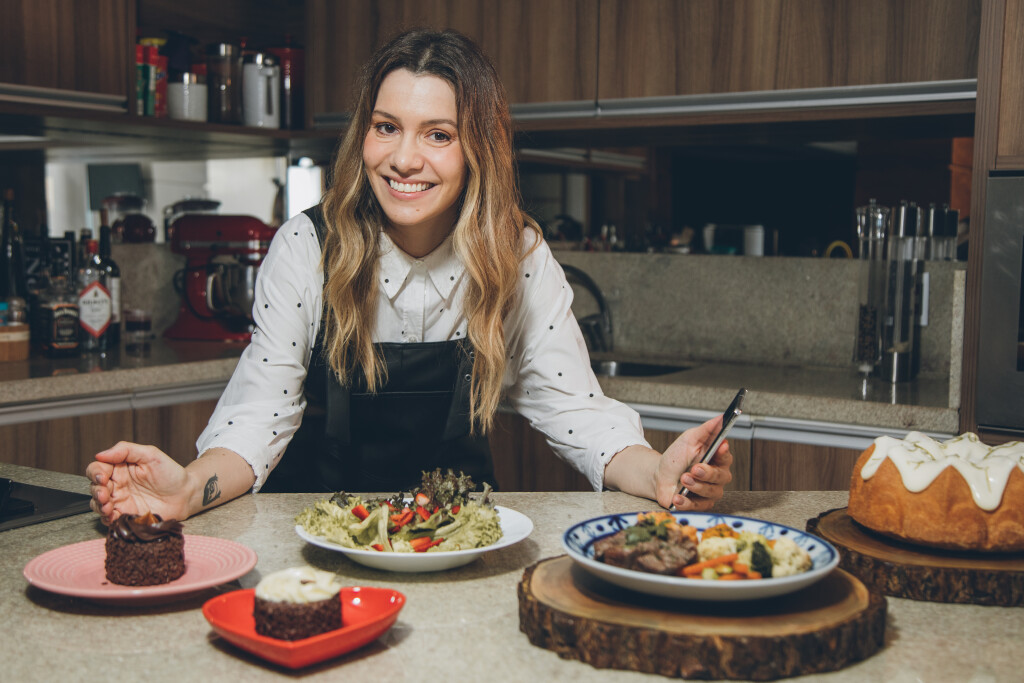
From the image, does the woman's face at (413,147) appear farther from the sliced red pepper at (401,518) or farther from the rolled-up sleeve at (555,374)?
A: the sliced red pepper at (401,518)

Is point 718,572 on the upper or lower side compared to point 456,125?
lower

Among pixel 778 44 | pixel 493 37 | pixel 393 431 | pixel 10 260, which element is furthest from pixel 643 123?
pixel 10 260

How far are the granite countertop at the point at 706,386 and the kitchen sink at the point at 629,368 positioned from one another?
116mm

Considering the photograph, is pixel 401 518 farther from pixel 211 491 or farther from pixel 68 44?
pixel 68 44

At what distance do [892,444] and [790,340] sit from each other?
5.91 feet

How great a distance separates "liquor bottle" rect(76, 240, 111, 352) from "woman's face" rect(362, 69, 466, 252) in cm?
147

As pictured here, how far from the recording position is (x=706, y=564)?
0.84m

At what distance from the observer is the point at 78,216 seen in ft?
11.8

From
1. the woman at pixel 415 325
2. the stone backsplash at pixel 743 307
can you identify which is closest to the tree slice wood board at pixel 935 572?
the woman at pixel 415 325

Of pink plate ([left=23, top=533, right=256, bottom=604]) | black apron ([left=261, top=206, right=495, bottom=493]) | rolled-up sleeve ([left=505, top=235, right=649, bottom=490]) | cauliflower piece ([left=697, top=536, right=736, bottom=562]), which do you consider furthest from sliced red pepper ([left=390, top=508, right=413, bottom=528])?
black apron ([left=261, top=206, right=495, bottom=493])

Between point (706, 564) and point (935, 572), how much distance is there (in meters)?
0.25

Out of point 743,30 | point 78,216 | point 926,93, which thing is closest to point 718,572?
point 926,93

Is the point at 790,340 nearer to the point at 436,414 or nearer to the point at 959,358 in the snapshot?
the point at 959,358

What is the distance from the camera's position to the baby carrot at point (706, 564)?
0.84 metres
